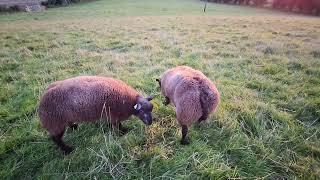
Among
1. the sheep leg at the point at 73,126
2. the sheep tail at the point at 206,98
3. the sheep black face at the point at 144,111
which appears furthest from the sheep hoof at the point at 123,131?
the sheep tail at the point at 206,98

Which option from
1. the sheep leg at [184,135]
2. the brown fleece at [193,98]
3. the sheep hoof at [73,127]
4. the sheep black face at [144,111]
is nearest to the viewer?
the brown fleece at [193,98]

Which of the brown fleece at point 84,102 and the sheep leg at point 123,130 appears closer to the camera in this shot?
the brown fleece at point 84,102

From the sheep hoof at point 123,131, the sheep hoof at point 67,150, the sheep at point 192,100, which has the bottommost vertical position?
the sheep hoof at point 67,150

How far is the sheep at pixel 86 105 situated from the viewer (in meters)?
4.66

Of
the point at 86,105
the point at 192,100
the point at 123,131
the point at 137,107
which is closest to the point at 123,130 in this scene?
the point at 123,131

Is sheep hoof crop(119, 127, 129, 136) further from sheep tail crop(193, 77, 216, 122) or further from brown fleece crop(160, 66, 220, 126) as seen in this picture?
sheep tail crop(193, 77, 216, 122)

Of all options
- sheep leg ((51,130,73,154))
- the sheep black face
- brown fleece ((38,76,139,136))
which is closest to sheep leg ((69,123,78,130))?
brown fleece ((38,76,139,136))

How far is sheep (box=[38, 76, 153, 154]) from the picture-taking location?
4.66m

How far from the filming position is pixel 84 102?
4.79 m

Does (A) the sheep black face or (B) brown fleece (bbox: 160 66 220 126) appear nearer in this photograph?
(B) brown fleece (bbox: 160 66 220 126)

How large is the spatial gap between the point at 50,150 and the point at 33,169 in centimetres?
43

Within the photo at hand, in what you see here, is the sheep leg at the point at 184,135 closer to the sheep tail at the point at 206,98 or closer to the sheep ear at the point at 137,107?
the sheep tail at the point at 206,98

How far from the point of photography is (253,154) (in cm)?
449

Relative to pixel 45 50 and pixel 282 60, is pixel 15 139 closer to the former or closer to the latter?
pixel 45 50
